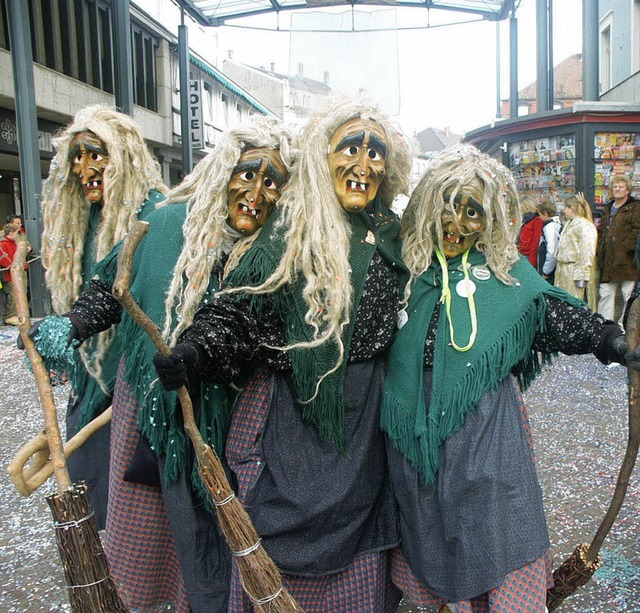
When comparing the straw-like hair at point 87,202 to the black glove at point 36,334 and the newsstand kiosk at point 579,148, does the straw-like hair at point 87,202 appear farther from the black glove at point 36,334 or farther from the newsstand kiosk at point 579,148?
the newsstand kiosk at point 579,148

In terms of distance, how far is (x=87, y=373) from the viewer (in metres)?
2.43

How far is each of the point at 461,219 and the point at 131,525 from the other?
1424 millimetres

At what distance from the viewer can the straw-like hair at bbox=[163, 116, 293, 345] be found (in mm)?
1912

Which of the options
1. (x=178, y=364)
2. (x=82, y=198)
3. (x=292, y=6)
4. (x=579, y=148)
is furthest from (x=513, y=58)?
(x=178, y=364)

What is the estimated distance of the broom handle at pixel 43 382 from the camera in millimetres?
1690

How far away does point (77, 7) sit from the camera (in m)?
12.6

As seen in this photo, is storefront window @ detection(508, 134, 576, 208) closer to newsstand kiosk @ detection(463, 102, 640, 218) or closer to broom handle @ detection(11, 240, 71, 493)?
newsstand kiosk @ detection(463, 102, 640, 218)

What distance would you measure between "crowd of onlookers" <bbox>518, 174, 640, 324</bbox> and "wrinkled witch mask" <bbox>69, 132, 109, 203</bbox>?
503 cm

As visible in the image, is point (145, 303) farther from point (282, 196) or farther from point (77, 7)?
point (77, 7)

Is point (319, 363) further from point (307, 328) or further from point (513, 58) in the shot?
point (513, 58)

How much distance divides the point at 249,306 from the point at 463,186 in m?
0.73

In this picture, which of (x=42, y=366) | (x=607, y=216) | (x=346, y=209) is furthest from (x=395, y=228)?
(x=607, y=216)

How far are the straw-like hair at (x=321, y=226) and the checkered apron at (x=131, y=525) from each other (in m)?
0.68

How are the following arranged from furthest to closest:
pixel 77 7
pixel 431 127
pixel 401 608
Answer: pixel 431 127 → pixel 77 7 → pixel 401 608
